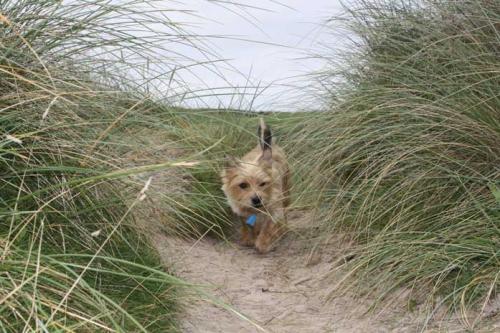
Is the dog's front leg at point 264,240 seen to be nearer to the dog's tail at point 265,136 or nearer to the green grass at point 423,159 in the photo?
the dog's tail at point 265,136

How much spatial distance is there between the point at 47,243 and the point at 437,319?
5.27 ft

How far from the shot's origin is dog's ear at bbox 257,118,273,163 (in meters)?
5.07

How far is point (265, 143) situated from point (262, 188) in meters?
0.46

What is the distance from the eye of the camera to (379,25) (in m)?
5.19

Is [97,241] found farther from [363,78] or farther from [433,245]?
[363,78]

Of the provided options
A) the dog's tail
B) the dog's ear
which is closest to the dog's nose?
the dog's ear

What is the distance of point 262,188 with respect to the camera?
549 cm

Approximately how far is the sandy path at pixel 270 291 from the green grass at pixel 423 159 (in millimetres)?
154

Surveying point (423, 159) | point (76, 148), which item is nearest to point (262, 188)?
point (423, 159)

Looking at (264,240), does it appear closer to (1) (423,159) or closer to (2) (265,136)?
(2) (265,136)

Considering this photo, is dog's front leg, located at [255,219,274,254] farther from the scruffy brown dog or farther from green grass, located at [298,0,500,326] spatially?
green grass, located at [298,0,500,326]

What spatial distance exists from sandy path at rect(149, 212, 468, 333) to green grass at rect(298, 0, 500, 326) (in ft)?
0.51

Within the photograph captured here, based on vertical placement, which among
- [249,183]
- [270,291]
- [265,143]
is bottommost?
[270,291]

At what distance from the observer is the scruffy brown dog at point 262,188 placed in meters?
5.33
